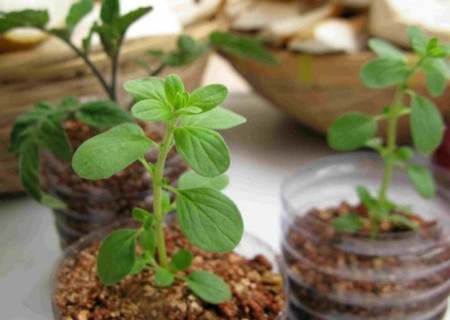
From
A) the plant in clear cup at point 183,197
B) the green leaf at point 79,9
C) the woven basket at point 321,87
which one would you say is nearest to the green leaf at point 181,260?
the plant in clear cup at point 183,197

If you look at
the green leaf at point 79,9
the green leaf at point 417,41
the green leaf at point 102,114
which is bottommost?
the green leaf at point 102,114

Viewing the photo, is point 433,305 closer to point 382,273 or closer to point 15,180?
point 382,273

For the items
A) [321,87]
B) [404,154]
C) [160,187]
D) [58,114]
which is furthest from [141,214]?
[321,87]

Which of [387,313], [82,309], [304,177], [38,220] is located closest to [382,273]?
[387,313]

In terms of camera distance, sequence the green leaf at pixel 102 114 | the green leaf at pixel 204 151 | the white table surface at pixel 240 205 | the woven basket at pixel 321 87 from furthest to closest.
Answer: the woven basket at pixel 321 87
the white table surface at pixel 240 205
the green leaf at pixel 102 114
the green leaf at pixel 204 151

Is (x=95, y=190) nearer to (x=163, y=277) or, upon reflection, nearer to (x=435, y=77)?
(x=163, y=277)

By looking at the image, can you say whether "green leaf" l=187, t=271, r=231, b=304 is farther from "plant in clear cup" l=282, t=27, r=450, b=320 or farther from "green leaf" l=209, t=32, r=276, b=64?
"green leaf" l=209, t=32, r=276, b=64

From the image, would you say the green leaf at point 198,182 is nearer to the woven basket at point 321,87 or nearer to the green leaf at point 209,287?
the green leaf at point 209,287
